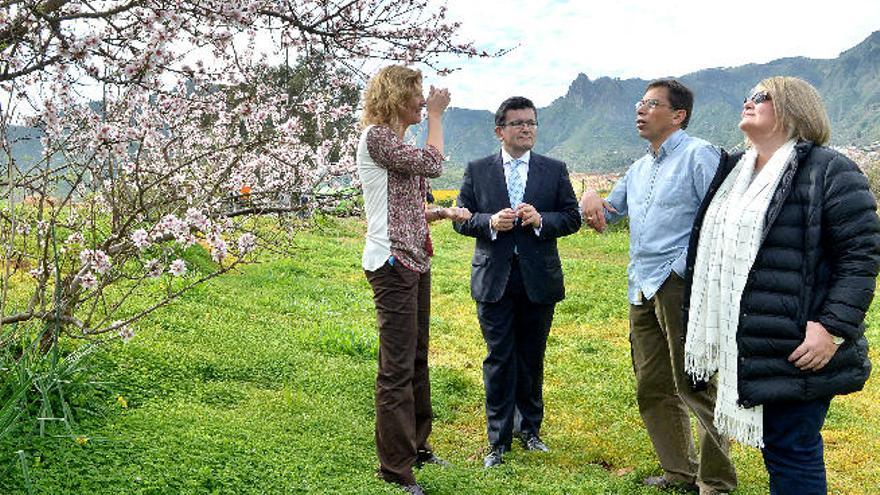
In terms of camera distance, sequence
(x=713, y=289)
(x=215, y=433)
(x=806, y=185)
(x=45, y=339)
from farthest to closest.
Answer: (x=45, y=339) < (x=215, y=433) < (x=713, y=289) < (x=806, y=185)

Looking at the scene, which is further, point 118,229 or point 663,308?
point 118,229

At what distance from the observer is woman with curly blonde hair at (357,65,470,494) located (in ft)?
13.0

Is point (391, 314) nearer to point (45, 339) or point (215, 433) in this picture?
point (215, 433)

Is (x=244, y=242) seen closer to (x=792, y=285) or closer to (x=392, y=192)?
(x=392, y=192)

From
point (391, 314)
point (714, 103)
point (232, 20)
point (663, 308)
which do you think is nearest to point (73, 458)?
point (391, 314)

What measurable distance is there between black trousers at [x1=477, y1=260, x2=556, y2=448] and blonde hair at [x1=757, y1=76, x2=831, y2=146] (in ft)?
6.88

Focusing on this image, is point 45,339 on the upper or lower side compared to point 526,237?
lower

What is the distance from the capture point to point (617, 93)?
650ft

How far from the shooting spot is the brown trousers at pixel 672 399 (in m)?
4.05

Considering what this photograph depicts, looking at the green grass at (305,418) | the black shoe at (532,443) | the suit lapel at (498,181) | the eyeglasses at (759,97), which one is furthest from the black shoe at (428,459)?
the eyeglasses at (759,97)

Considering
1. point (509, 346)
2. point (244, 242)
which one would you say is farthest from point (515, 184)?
point (244, 242)

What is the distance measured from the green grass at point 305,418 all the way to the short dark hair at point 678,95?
2.20 meters

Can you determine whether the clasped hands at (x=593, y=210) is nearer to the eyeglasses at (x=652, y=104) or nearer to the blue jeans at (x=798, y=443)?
the eyeglasses at (x=652, y=104)

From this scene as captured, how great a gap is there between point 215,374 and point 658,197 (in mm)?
3452
